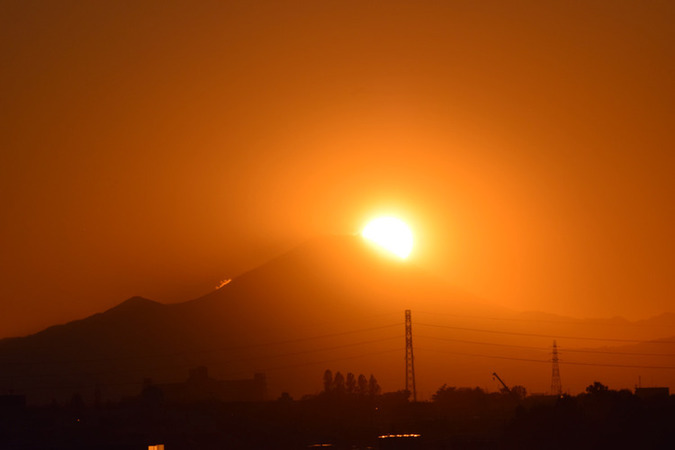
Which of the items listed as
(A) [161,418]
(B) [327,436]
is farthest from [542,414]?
(A) [161,418]

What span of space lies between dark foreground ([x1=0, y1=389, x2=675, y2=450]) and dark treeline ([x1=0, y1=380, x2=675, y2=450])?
0.11 m

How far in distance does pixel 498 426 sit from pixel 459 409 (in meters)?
38.5

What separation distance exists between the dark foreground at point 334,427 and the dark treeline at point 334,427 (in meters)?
0.11

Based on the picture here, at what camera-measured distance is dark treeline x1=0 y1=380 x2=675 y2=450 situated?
327ft

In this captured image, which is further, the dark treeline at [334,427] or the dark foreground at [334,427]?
the dark treeline at [334,427]

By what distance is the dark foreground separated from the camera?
99.2 meters

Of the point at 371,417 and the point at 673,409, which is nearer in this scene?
the point at 673,409

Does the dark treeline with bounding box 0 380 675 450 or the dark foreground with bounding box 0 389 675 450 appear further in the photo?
the dark treeline with bounding box 0 380 675 450

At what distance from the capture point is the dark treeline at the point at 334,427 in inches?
3925

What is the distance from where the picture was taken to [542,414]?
109625 millimetres

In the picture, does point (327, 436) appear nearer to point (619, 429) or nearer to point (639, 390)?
point (619, 429)

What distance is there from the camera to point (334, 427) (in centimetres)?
12712

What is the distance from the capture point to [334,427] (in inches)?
5005

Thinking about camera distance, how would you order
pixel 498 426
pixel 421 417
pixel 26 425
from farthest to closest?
1. pixel 421 417
2. pixel 498 426
3. pixel 26 425
